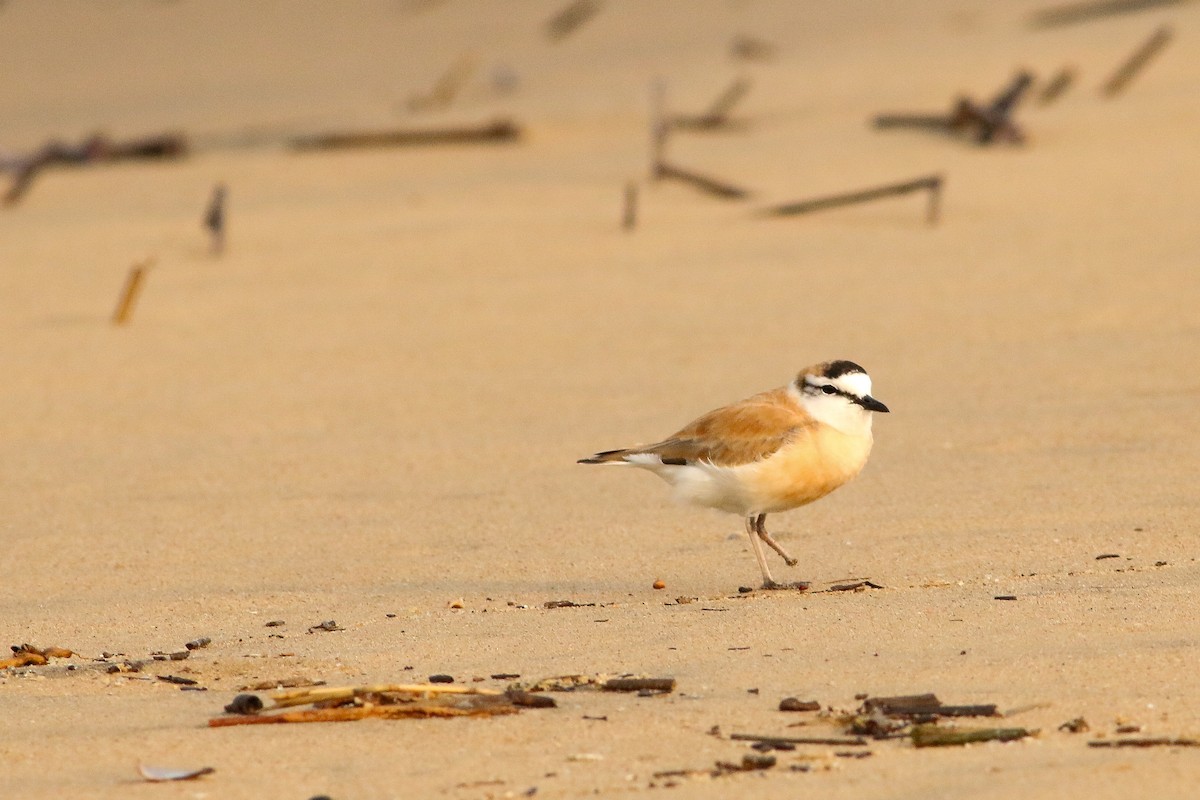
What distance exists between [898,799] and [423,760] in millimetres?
1151

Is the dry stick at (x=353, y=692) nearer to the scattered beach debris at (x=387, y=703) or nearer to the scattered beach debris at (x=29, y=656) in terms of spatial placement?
the scattered beach debris at (x=387, y=703)

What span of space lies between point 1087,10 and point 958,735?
58.4 ft

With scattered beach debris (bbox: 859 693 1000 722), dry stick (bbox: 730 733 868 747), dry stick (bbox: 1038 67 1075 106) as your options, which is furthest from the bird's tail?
dry stick (bbox: 1038 67 1075 106)

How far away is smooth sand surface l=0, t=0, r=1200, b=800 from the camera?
4.70 meters

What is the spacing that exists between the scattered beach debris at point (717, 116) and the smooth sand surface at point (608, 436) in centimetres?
23

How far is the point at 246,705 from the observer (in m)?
4.85

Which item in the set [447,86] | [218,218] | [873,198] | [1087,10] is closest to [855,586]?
[873,198]

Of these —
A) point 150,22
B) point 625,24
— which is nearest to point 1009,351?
point 625,24

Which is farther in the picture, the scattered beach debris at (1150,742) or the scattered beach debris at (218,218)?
the scattered beach debris at (218,218)

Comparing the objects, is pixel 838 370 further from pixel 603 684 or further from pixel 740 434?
pixel 603 684

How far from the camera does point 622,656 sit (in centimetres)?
539

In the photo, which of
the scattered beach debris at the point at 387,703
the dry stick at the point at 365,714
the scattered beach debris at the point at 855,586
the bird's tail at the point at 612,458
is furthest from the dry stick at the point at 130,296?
the dry stick at the point at 365,714

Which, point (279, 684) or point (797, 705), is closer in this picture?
point (797, 705)

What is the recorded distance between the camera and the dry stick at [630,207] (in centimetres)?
1355
